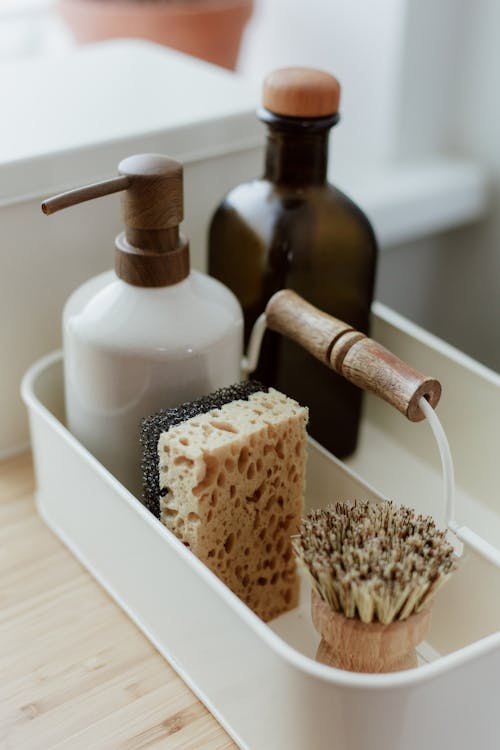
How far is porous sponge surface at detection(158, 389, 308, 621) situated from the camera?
0.42 metres

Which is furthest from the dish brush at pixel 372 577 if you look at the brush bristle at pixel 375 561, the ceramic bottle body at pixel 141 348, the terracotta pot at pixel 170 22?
the terracotta pot at pixel 170 22

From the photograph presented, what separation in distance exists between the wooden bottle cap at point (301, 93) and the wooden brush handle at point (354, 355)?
0.09 meters

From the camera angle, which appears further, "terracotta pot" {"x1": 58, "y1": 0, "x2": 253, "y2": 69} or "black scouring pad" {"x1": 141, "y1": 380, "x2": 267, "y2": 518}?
"terracotta pot" {"x1": 58, "y1": 0, "x2": 253, "y2": 69}

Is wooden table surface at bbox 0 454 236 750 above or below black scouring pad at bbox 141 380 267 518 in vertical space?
below

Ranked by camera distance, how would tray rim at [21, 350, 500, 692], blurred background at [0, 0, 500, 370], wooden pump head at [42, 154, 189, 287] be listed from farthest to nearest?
blurred background at [0, 0, 500, 370] < wooden pump head at [42, 154, 189, 287] < tray rim at [21, 350, 500, 692]

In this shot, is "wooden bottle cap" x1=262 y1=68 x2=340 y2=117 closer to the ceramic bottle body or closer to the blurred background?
the ceramic bottle body

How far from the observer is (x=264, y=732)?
40 centimetres

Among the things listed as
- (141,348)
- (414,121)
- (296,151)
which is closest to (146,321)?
(141,348)

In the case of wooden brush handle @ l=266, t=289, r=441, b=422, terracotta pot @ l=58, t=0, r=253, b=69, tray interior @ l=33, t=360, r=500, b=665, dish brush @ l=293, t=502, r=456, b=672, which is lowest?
tray interior @ l=33, t=360, r=500, b=665

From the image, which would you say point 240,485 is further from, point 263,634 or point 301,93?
point 301,93

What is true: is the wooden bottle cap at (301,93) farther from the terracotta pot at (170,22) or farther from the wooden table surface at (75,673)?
the terracotta pot at (170,22)

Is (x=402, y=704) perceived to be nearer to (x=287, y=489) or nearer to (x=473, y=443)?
(x=287, y=489)

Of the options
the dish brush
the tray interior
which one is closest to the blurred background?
the tray interior

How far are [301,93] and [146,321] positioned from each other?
14 centimetres
